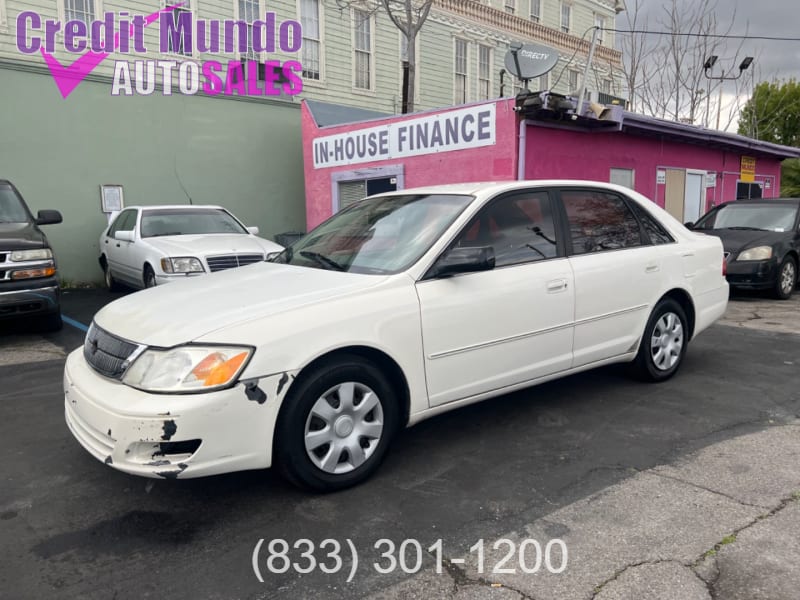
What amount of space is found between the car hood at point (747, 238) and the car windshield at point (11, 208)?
942 cm

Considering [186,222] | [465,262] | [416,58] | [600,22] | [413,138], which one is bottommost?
[465,262]

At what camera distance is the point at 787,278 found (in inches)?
375

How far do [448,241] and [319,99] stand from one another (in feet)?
41.3

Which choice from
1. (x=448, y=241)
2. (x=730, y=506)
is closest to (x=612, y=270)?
(x=448, y=241)

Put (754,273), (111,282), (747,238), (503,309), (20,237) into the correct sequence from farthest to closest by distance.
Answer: (111,282) → (747,238) → (754,273) → (20,237) → (503,309)

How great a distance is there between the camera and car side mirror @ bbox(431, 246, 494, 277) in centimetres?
346

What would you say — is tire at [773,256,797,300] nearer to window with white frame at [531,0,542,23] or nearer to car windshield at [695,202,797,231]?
car windshield at [695,202,797,231]

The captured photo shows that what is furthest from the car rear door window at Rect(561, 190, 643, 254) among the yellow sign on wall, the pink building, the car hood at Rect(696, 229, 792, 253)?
the yellow sign on wall

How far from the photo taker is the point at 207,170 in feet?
44.1

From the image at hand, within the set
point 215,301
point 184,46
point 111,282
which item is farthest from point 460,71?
point 215,301

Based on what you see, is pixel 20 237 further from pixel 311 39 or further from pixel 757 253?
pixel 311 39

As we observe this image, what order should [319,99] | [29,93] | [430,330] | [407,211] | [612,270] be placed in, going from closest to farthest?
[430,330]
[407,211]
[612,270]
[29,93]
[319,99]

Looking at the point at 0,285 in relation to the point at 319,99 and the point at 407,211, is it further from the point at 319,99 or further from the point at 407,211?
the point at 319,99

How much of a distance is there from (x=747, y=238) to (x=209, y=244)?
7982 millimetres
